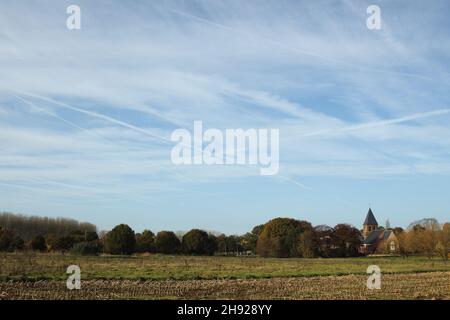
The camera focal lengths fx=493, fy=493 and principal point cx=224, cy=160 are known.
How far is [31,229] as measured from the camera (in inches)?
Result: 4887

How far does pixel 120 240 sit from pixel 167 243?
16.1 metres

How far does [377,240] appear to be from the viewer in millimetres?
135375

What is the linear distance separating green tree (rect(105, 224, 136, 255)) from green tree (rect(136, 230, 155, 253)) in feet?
31.4

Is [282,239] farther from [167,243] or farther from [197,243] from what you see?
[167,243]

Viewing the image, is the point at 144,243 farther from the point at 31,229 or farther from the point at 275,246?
the point at 31,229

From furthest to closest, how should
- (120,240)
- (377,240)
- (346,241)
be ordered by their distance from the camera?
(377,240)
(346,241)
(120,240)

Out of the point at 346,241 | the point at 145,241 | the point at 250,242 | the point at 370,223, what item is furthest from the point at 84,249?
the point at 370,223

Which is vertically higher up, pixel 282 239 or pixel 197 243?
pixel 282 239

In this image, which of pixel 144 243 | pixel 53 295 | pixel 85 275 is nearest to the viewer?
pixel 53 295

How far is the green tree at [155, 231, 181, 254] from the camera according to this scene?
9231cm

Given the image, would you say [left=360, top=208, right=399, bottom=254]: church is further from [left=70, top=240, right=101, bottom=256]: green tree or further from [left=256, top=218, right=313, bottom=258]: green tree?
[left=70, top=240, right=101, bottom=256]: green tree

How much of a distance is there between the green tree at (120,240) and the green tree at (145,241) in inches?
376
